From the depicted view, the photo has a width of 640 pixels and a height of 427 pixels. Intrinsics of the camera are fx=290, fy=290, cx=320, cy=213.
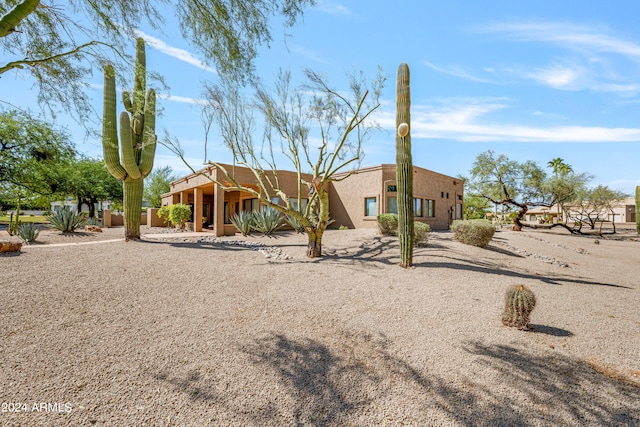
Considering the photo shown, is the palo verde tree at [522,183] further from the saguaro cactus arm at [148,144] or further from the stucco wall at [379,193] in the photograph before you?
the saguaro cactus arm at [148,144]

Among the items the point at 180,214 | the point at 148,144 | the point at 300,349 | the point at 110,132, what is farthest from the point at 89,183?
the point at 300,349

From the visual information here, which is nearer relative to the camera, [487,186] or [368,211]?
[368,211]

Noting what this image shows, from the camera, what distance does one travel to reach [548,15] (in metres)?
6.85

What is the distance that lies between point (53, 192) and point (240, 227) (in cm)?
1940

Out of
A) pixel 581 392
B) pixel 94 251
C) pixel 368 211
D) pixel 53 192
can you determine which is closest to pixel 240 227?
pixel 94 251

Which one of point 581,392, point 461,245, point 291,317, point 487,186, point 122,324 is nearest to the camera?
point 581,392

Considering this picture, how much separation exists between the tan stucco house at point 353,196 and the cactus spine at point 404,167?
8.97 m

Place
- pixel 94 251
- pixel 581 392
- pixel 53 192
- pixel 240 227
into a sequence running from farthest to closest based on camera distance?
pixel 53 192 < pixel 240 227 < pixel 94 251 < pixel 581 392

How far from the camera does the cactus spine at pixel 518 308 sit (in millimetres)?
4297

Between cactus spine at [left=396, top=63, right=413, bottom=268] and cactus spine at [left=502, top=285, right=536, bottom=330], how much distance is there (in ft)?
10.9

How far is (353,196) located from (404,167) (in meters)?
10.8

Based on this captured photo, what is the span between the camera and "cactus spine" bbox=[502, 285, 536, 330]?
4.30 meters

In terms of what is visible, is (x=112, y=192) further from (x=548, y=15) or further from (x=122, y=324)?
(x=548, y=15)

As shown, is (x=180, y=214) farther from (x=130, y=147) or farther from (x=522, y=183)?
(x=522, y=183)
